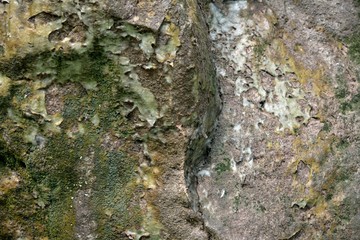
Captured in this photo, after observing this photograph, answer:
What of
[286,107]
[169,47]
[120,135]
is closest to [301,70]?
[286,107]

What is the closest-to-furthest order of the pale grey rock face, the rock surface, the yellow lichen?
the rock surface, the pale grey rock face, the yellow lichen

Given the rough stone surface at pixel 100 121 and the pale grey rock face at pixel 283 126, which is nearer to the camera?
the rough stone surface at pixel 100 121

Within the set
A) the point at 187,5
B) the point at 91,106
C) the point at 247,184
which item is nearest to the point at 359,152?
the point at 247,184

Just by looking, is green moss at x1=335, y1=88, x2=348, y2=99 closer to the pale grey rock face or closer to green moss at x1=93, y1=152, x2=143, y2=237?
the pale grey rock face

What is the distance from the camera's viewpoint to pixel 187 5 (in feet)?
4.87

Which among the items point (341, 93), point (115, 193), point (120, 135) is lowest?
point (115, 193)

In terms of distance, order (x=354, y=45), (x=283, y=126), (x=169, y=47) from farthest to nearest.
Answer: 1. (x=354, y=45)
2. (x=283, y=126)
3. (x=169, y=47)

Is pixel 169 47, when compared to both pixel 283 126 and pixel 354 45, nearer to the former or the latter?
pixel 283 126

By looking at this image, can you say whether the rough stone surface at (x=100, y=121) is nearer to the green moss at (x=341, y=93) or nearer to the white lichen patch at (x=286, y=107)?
the white lichen patch at (x=286, y=107)

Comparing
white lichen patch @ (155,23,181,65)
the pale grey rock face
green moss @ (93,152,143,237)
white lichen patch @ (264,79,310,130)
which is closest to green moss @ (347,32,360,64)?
the pale grey rock face

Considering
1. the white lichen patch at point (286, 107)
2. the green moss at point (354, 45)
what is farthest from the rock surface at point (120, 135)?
the green moss at point (354, 45)

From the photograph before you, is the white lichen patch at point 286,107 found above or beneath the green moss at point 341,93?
beneath

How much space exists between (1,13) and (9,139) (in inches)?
11.6

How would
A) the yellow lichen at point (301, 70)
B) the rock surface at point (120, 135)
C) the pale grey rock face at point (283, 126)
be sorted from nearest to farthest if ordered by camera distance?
the rock surface at point (120, 135) < the pale grey rock face at point (283, 126) < the yellow lichen at point (301, 70)
